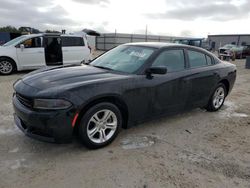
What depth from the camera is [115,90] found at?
3.45 metres

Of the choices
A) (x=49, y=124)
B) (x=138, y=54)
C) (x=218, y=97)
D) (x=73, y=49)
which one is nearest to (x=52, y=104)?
(x=49, y=124)

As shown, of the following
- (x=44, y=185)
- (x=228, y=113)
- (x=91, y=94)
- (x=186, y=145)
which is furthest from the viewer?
(x=228, y=113)

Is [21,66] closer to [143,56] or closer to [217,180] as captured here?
[143,56]

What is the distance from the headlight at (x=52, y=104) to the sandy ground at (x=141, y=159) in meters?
0.72

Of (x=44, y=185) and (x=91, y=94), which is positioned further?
(x=91, y=94)

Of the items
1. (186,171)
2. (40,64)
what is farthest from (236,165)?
(40,64)

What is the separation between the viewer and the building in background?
1848 inches

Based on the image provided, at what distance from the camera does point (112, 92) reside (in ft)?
11.2

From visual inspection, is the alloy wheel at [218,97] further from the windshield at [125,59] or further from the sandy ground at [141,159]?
the windshield at [125,59]

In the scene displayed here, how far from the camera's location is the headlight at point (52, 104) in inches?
119

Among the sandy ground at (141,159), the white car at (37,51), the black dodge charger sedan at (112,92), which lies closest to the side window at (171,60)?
the black dodge charger sedan at (112,92)

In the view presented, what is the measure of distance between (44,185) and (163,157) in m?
1.59

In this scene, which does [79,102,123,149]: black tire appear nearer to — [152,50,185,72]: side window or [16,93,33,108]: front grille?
[16,93,33,108]: front grille

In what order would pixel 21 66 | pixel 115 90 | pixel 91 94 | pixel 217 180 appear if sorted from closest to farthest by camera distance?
pixel 217 180 → pixel 91 94 → pixel 115 90 → pixel 21 66
